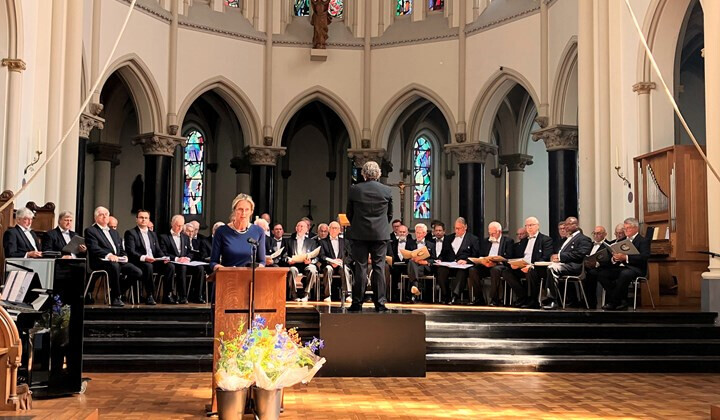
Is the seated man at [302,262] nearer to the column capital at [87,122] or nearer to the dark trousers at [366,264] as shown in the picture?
the dark trousers at [366,264]

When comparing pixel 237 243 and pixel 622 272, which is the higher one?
pixel 237 243

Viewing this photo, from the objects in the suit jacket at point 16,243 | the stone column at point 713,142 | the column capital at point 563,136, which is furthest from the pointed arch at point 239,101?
the stone column at point 713,142

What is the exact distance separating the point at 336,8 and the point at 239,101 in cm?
327

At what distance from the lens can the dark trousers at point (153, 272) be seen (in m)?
10.6

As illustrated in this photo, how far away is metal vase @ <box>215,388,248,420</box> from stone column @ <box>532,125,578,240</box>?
11147 millimetres

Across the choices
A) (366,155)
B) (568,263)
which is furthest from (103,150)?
(568,263)

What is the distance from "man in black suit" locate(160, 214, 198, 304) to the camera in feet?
36.9

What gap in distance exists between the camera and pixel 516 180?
20281 mm

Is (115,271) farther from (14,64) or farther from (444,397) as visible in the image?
(444,397)

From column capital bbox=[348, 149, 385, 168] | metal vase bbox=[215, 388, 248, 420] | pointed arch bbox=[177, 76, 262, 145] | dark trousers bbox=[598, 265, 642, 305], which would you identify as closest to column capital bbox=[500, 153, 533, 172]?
column capital bbox=[348, 149, 385, 168]

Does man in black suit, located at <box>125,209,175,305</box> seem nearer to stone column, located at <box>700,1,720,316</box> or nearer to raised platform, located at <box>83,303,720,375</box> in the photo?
raised platform, located at <box>83,303,720,375</box>

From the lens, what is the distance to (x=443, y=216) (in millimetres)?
21562

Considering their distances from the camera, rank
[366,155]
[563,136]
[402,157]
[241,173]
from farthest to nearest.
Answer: [402,157] < [241,173] < [366,155] < [563,136]

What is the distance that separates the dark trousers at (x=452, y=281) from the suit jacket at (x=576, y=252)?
1.64 meters
